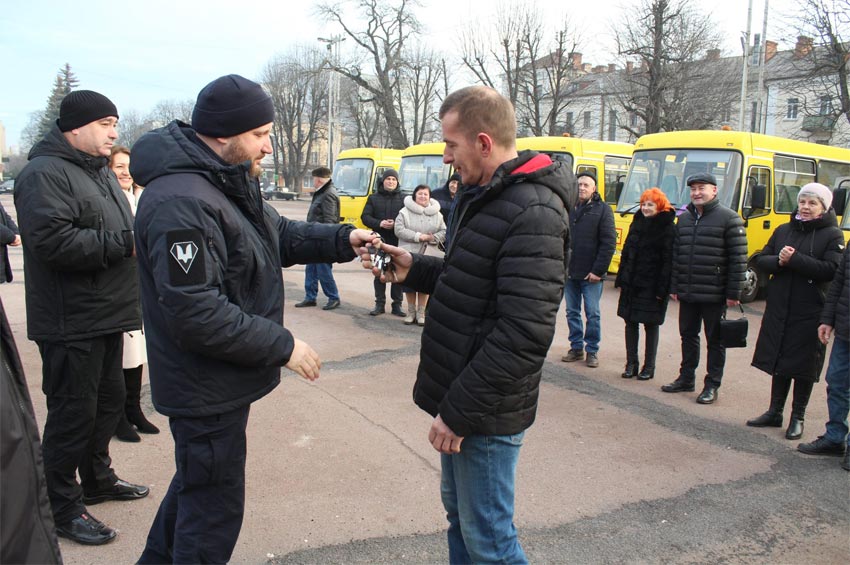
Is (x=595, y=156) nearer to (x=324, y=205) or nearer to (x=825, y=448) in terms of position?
(x=324, y=205)

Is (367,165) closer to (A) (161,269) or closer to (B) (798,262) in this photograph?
(B) (798,262)

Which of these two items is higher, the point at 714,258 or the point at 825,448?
the point at 714,258

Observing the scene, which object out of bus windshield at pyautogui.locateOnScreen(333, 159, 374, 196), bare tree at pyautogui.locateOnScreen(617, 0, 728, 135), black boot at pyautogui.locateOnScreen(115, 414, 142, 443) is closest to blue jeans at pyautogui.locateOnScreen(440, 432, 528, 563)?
black boot at pyautogui.locateOnScreen(115, 414, 142, 443)

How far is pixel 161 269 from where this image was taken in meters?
2.15

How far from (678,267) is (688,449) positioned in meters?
1.92

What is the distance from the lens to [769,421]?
527cm

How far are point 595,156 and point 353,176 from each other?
7.98 metres

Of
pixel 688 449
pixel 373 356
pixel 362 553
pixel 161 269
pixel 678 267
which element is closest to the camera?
pixel 161 269

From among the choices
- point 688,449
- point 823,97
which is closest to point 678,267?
point 688,449

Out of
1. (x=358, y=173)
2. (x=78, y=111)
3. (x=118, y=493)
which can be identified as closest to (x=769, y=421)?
(x=118, y=493)

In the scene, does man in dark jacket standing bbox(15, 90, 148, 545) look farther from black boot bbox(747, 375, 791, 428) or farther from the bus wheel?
the bus wheel

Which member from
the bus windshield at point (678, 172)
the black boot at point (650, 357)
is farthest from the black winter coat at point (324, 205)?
the bus windshield at point (678, 172)

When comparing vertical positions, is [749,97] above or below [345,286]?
above

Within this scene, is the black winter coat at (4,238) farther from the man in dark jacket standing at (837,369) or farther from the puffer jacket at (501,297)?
the man in dark jacket standing at (837,369)
